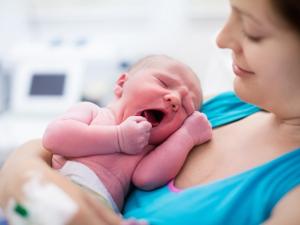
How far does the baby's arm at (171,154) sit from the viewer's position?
930 millimetres

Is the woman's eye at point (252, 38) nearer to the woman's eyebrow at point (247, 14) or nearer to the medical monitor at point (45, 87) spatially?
the woman's eyebrow at point (247, 14)

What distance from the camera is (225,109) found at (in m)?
1.13

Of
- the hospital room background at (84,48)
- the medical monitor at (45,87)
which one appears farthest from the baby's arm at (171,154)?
the medical monitor at (45,87)

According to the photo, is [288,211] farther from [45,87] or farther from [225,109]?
[45,87]

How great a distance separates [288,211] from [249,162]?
0.17m

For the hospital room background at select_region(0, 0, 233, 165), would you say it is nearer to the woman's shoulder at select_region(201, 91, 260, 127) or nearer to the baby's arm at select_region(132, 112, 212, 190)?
the woman's shoulder at select_region(201, 91, 260, 127)

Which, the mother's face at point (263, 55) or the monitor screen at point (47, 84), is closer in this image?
the mother's face at point (263, 55)

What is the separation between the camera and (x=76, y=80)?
2174mm

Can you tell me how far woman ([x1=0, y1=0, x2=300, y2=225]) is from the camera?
0.75 metres

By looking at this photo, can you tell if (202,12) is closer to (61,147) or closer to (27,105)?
(27,105)

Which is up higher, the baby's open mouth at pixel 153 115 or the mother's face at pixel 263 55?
the mother's face at pixel 263 55

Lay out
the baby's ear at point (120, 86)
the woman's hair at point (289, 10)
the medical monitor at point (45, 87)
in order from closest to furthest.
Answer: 1. the woman's hair at point (289, 10)
2. the baby's ear at point (120, 86)
3. the medical monitor at point (45, 87)

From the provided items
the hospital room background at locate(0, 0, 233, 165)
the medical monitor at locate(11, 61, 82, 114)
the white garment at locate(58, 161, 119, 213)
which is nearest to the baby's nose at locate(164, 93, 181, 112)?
the white garment at locate(58, 161, 119, 213)

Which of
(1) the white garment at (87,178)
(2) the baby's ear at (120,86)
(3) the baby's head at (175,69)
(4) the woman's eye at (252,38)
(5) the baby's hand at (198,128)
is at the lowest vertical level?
(1) the white garment at (87,178)
